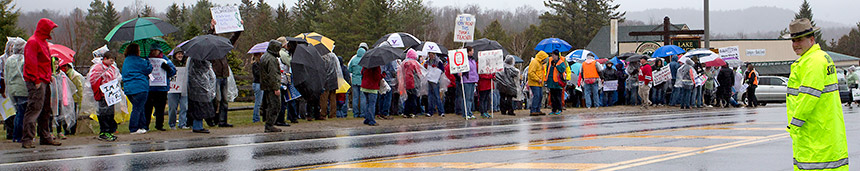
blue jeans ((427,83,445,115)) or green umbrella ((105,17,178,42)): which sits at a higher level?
green umbrella ((105,17,178,42))

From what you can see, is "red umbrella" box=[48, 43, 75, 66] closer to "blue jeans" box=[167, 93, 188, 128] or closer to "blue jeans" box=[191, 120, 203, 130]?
"blue jeans" box=[167, 93, 188, 128]

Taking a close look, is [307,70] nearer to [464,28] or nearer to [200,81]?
[200,81]

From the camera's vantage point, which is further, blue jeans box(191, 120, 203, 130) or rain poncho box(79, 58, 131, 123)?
blue jeans box(191, 120, 203, 130)

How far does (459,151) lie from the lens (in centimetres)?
1110

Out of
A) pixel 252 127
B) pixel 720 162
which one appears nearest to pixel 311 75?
pixel 252 127

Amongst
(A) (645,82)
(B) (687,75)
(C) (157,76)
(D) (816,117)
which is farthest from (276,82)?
(B) (687,75)

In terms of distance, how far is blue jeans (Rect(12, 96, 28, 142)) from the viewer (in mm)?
13156

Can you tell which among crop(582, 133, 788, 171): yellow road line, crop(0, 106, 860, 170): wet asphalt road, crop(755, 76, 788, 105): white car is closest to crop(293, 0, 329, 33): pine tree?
crop(755, 76, 788, 105): white car

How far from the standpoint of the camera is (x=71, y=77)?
15.3 m

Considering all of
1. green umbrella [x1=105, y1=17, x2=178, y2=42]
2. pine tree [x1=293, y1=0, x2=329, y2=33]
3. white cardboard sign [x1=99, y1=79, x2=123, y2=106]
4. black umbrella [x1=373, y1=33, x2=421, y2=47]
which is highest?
pine tree [x1=293, y1=0, x2=329, y2=33]

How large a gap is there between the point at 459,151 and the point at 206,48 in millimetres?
6138

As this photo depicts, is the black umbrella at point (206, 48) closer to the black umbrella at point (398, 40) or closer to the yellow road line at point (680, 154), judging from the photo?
the black umbrella at point (398, 40)

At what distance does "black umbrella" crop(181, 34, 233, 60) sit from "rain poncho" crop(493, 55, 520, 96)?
7.54m

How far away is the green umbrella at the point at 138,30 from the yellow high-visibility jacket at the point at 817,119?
1154cm
